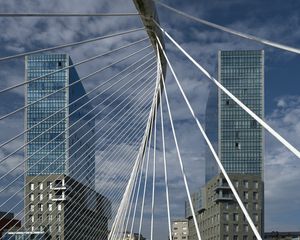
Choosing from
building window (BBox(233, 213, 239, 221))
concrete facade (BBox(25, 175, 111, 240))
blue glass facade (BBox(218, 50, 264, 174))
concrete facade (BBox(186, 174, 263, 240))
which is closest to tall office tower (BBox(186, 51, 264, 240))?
blue glass facade (BBox(218, 50, 264, 174))

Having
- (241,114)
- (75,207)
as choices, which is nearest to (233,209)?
(241,114)

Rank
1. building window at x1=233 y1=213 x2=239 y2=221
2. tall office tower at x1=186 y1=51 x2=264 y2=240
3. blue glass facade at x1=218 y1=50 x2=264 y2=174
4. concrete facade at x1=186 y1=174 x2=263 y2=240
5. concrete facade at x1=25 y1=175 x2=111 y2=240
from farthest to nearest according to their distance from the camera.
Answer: blue glass facade at x1=218 y1=50 x2=264 y2=174 → tall office tower at x1=186 y1=51 x2=264 y2=240 → building window at x1=233 y1=213 x2=239 y2=221 → concrete facade at x1=186 y1=174 x2=263 y2=240 → concrete facade at x1=25 y1=175 x2=111 y2=240

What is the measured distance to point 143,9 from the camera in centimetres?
1109

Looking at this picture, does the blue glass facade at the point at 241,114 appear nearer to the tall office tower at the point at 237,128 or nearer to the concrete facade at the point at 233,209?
the tall office tower at the point at 237,128

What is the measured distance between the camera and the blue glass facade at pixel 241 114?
371 ft

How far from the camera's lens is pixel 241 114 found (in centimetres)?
11412

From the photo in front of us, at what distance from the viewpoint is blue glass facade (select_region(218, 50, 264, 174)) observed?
11312 cm

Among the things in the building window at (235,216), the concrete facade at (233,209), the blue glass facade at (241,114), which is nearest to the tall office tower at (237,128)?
the blue glass facade at (241,114)

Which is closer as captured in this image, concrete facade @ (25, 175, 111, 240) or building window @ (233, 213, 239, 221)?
concrete facade @ (25, 175, 111, 240)

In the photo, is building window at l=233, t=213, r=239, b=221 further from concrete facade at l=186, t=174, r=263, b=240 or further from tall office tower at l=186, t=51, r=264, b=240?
tall office tower at l=186, t=51, r=264, b=240

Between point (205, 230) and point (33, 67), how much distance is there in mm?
43891

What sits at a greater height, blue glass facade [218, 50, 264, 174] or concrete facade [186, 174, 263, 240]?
blue glass facade [218, 50, 264, 174]

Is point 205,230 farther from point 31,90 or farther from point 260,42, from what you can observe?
point 260,42

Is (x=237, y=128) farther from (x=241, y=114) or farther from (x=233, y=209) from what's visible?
(x=233, y=209)
